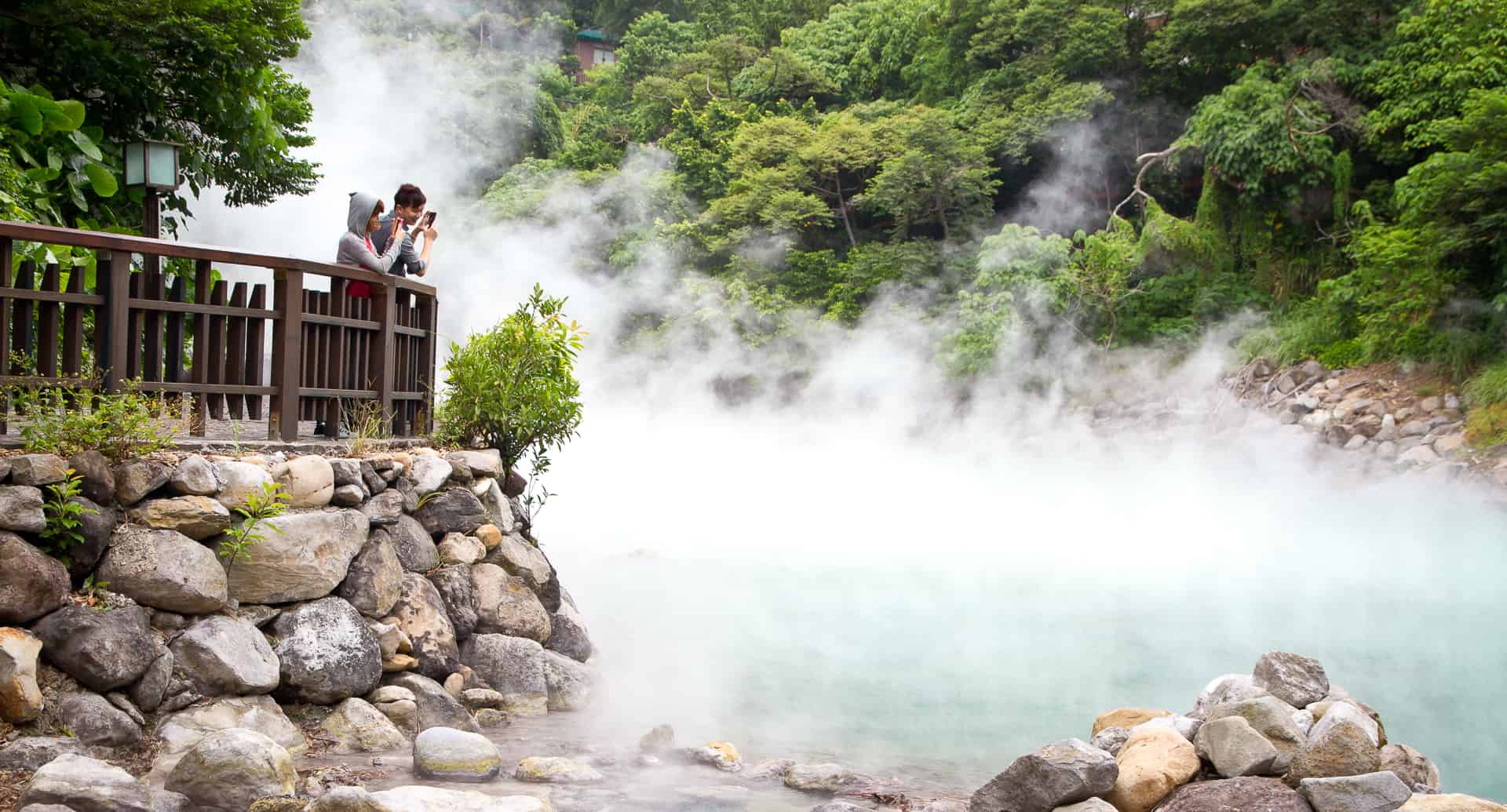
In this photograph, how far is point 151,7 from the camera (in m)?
7.38

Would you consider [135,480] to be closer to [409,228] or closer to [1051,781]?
[409,228]

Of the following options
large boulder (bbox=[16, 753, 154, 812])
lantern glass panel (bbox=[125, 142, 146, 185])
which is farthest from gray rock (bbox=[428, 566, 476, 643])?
lantern glass panel (bbox=[125, 142, 146, 185])

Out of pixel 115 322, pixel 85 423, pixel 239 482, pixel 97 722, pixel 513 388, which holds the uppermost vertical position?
pixel 115 322

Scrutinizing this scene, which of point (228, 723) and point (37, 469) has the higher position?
point (37, 469)

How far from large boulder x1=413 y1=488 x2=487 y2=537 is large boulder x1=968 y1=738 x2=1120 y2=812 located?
2.88m

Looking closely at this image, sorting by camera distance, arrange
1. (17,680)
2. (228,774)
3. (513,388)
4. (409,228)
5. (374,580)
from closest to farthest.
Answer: (228,774) → (17,680) → (374,580) → (409,228) → (513,388)

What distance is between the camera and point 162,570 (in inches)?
171

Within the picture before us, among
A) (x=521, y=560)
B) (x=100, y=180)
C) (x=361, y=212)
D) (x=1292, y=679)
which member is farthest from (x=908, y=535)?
(x=100, y=180)

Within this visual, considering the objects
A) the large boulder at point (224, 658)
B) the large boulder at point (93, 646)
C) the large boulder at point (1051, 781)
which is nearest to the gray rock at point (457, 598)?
the large boulder at point (224, 658)

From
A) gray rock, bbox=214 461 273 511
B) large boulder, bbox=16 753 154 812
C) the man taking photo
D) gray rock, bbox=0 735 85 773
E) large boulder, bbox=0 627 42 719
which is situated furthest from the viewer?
the man taking photo

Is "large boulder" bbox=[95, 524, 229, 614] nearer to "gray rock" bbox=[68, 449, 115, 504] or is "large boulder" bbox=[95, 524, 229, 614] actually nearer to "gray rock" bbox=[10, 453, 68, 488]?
"gray rock" bbox=[68, 449, 115, 504]

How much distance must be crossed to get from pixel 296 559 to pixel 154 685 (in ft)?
2.46

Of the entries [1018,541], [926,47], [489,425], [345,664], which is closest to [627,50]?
[926,47]

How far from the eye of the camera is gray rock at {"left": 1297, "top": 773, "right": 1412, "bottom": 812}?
158 inches
